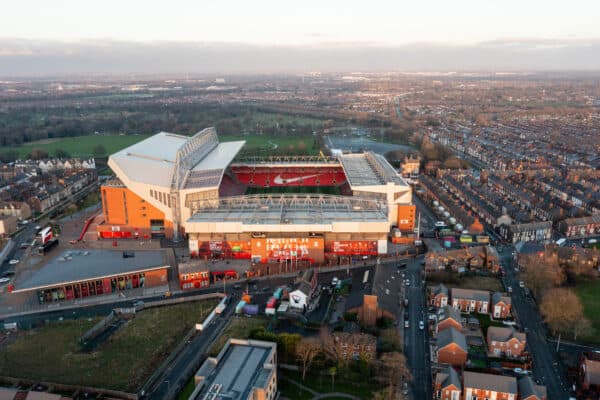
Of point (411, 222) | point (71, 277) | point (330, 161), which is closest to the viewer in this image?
point (71, 277)

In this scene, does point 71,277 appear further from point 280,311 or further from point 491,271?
point 491,271

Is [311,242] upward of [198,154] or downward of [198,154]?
downward

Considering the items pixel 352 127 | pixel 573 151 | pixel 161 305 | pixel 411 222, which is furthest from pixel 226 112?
pixel 161 305

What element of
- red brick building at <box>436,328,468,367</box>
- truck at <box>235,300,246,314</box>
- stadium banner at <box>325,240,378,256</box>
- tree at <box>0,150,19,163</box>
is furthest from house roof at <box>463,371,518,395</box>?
tree at <box>0,150,19,163</box>

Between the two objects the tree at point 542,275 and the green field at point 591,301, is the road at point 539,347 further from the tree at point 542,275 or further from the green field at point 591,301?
the green field at point 591,301

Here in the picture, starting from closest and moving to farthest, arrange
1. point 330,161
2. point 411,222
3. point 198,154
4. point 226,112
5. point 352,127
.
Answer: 1. point 411,222
2. point 198,154
3. point 330,161
4. point 352,127
5. point 226,112

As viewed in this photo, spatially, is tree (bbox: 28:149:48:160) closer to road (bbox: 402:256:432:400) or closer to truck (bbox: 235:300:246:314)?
truck (bbox: 235:300:246:314)

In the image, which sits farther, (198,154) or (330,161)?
(330,161)
